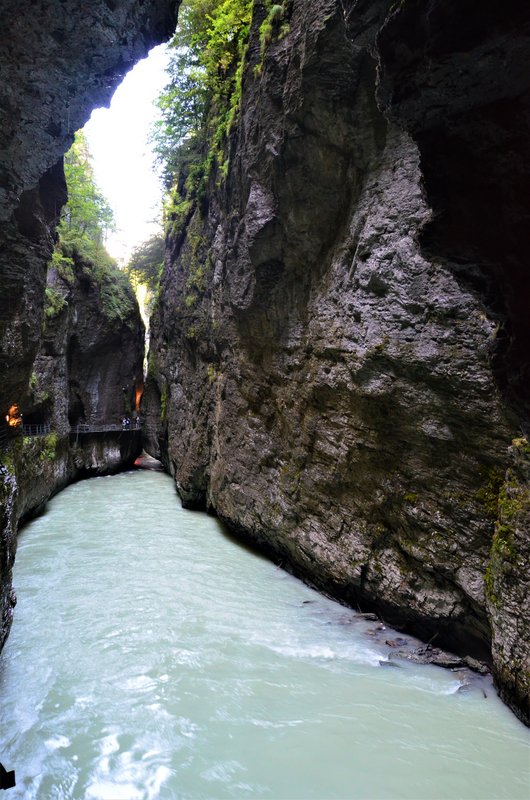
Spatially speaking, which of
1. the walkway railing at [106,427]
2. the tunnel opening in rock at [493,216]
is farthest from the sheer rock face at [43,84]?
the walkway railing at [106,427]

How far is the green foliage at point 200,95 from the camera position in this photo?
1120 cm

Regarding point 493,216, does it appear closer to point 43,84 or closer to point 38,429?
point 43,84

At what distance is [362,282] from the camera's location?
21.6ft

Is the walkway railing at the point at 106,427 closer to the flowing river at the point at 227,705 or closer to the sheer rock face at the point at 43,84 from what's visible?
the flowing river at the point at 227,705

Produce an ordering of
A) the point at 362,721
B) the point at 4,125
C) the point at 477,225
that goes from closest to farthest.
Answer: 1. the point at 477,225
2. the point at 362,721
3. the point at 4,125

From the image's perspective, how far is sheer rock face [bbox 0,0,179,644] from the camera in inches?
200

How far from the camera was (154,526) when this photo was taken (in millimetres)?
12375

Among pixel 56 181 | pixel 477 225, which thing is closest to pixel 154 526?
pixel 56 181

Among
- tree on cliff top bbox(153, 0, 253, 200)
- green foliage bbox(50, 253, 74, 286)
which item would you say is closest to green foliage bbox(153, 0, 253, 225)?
tree on cliff top bbox(153, 0, 253, 200)

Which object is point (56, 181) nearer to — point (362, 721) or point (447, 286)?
point (447, 286)

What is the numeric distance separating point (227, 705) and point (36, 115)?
7473mm

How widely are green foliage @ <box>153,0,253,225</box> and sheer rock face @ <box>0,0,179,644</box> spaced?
16.6ft

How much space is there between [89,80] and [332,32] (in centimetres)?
358

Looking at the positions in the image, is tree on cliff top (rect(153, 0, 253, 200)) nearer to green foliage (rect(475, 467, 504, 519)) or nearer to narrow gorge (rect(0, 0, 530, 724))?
narrow gorge (rect(0, 0, 530, 724))
